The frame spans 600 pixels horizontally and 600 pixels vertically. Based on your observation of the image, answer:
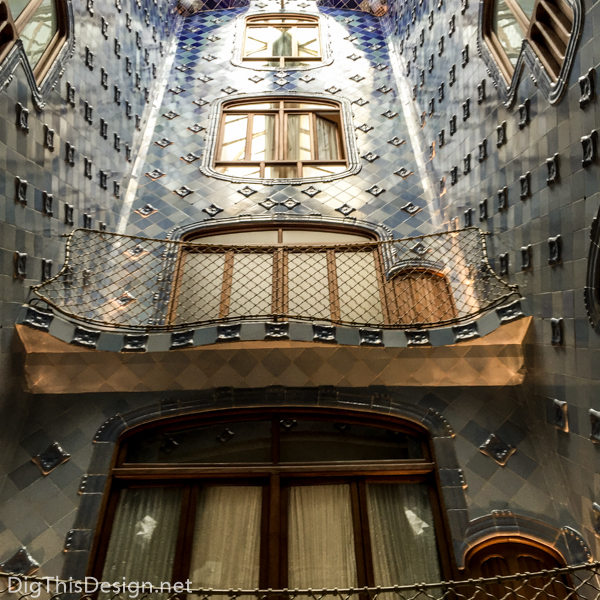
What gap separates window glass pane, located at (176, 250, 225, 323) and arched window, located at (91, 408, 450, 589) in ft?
4.91

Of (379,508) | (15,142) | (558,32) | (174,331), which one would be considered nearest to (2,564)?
(174,331)

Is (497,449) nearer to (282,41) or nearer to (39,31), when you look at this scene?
(39,31)

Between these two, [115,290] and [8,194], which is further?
[115,290]

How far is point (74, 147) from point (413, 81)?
23.0 feet

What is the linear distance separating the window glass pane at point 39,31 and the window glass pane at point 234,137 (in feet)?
11.4

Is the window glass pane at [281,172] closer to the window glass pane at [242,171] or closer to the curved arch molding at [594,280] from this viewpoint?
the window glass pane at [242,171]

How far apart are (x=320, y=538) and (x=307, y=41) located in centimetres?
1171

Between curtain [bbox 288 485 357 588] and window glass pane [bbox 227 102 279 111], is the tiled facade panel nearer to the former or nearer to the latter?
window glass pane [bbox 227 102 279 111]

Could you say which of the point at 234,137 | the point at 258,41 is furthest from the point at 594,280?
the point at 258,41

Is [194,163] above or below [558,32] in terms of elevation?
above

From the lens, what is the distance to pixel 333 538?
4988 mm

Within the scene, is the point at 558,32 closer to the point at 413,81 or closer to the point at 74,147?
the point at 413,81

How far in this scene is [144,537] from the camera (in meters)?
4.99

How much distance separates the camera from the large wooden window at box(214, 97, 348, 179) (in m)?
9.23
